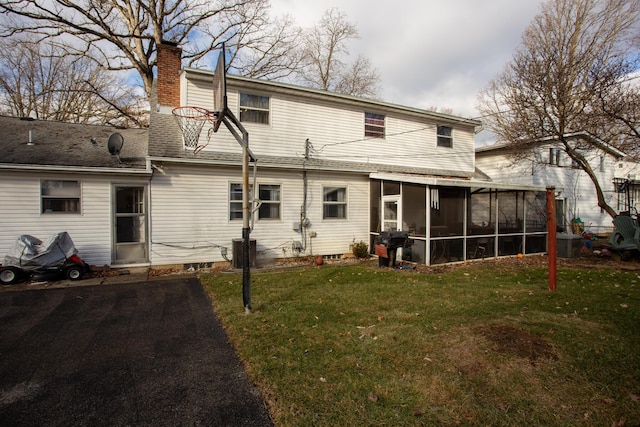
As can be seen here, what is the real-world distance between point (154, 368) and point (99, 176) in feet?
23.6

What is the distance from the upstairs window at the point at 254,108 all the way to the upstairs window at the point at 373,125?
3908 millimetres

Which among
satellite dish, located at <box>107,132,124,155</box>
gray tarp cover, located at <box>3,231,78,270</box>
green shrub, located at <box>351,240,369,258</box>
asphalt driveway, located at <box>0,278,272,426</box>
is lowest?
asphalt driveway, located at <box>0,278,272,426</box>

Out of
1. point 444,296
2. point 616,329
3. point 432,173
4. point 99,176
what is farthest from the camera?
point 432,173

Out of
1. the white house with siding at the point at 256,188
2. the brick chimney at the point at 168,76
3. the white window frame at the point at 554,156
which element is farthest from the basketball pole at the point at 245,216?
the white window frame at the point at 554,156

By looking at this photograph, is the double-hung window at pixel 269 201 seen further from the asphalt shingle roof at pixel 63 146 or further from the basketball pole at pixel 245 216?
the basketball pole at pixel 245 216

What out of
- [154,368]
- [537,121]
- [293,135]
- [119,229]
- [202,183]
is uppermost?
[537,121]

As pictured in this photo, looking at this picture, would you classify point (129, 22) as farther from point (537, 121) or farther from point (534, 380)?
point (534, 380)

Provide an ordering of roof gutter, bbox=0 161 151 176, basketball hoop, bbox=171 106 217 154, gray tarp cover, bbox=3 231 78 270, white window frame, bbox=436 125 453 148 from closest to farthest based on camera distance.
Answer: gray tarp cover, bbox=3 231 78 270 < roof gutter, bbox=0 161 151 176 < basketball hoop, bbox=171 106 217 154 < white window frame, bbox=436 125 453 148

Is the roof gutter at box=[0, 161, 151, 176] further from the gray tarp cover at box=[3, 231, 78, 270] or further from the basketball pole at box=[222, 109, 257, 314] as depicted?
the basketball pole at box=[222, 109, 257, 314]

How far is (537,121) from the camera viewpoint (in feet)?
42.1

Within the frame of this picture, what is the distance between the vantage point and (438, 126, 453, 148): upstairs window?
1461cm

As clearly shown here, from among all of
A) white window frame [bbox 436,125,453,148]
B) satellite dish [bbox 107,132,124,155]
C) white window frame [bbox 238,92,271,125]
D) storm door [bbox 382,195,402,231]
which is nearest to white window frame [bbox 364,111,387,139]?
storm door [bbox 382,195,402,231]

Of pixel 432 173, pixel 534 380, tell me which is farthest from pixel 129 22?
pixel 534 380

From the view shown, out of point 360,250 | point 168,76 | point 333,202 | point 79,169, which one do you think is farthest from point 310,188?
point 79,169
